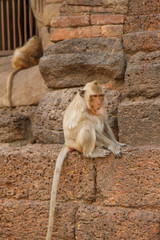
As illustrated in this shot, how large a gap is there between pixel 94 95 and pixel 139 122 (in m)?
0.64

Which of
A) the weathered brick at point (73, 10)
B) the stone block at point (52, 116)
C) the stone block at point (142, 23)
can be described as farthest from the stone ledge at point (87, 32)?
the stone block at point (52, 116)

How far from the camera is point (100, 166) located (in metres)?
4.55

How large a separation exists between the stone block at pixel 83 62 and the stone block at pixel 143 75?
0.29m

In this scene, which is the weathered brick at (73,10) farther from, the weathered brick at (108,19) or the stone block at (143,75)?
the stone block at (143,75)

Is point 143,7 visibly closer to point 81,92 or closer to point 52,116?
point 81,92

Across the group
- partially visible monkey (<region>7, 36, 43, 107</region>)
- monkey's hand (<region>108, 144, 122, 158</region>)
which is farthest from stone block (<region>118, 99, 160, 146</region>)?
partially visible monkey (<region>7, 36, 43, 107</region>)

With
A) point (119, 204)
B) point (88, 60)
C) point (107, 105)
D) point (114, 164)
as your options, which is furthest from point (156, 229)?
point (88, 60)

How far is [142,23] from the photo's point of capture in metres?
5.30

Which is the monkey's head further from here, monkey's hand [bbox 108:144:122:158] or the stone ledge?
the stone ledge

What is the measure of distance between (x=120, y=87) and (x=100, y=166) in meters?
1.30

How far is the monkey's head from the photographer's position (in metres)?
4.61

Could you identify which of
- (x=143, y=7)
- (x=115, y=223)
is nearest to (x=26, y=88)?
(x=143, y=7)

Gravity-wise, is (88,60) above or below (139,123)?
above

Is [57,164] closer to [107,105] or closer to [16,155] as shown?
[16,155]
